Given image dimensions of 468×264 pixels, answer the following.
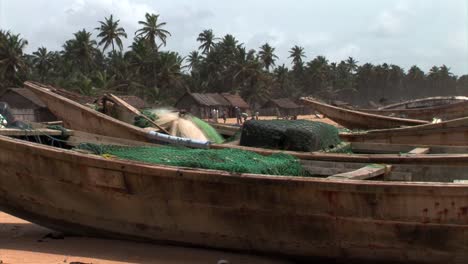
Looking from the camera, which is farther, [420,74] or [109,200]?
[420,74]

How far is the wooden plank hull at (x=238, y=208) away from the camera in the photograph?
4480 mm

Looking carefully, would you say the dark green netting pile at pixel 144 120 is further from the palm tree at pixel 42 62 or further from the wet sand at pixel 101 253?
the palm tree at pixel 42 62

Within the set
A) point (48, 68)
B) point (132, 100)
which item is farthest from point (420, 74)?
point (132, 100)

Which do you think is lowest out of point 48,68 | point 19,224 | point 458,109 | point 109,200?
point 19,224

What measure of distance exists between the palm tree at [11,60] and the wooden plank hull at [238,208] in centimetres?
4345

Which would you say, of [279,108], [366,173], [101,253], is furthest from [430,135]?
[279,108]

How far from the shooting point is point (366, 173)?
5113mm

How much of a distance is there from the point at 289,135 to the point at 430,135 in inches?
157

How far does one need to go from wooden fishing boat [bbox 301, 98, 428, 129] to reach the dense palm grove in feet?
76.2

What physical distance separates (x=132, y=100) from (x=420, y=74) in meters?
77.7

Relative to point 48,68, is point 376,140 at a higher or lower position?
lower

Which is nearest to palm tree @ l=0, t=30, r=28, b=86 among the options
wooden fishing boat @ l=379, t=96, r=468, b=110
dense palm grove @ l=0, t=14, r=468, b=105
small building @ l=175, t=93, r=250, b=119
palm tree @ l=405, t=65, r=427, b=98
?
dense palm grove @ l=0, t=14, r=468, b=105

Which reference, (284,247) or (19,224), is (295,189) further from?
(19,224)

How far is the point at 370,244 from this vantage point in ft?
15.4
